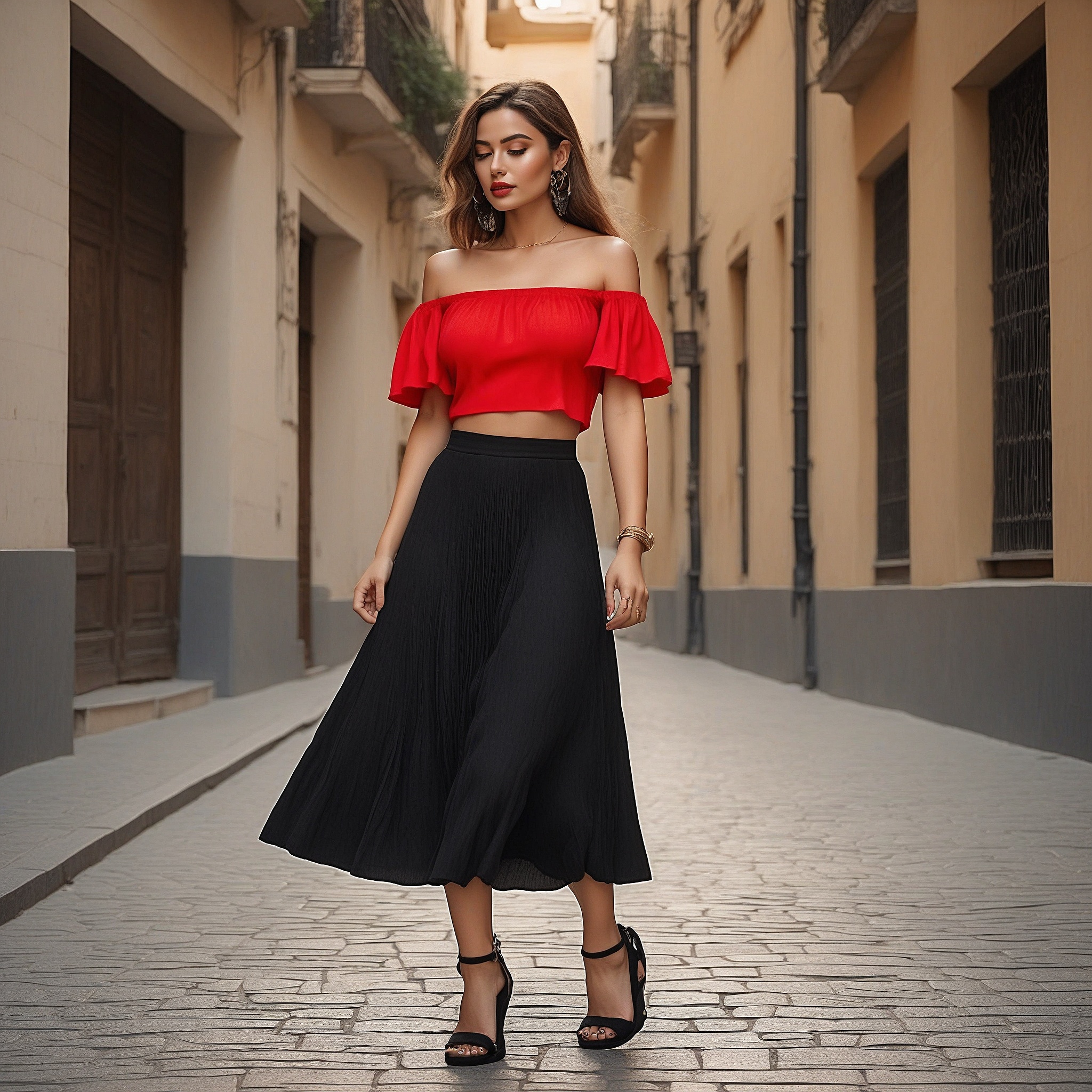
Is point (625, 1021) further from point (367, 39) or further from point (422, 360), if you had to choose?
point (367, 39)

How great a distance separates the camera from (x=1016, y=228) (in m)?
9.83

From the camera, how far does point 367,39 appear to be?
1528 cm

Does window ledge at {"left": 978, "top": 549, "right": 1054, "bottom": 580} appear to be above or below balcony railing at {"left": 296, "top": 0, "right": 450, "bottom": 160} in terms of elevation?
below

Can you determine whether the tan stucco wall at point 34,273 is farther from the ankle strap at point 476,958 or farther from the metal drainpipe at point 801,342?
the metal drainpipe at point 801,342

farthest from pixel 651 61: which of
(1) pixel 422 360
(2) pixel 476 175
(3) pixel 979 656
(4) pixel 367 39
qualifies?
(1) pixel 422 360

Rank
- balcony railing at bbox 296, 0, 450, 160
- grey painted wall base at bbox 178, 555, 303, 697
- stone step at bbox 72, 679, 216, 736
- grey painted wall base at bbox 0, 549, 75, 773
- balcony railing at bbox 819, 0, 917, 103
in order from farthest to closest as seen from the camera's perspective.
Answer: balcony railing at bbox 296, 0, 450, 160 < grey painted wall base at bbox 178, 555, 303, 697 < balcony railing at bbox 819, 0, 917, 103 < stone step at bbox 72, 679, 216, 736 < grey painted wall base at bbox 0, 549, 75, 773

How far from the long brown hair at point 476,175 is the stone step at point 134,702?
5.42m

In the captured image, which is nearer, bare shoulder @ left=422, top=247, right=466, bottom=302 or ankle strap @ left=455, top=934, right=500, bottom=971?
ankle strap @ left=455, top=934, right=500, bottom=971

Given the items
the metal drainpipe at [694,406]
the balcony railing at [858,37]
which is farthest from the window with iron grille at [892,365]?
the metal drainpipe at [694,406]

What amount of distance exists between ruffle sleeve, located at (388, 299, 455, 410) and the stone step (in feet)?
17.6

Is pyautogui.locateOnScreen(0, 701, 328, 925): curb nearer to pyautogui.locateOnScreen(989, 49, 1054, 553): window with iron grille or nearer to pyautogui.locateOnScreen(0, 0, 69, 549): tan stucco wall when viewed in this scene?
pyautogui.locateOnScreen(0, 0, 69, 549): tan stucco wall

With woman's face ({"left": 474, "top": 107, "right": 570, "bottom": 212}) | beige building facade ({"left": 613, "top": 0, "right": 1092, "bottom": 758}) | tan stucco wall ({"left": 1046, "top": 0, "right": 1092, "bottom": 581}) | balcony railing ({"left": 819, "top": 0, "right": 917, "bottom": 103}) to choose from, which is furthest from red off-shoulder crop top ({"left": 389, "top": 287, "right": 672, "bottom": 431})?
balcony railing ({"left": 819, "top": 0, "right": 917, "bottom": 103})

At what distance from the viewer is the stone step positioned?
381 inches

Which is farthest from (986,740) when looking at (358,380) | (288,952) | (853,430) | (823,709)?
(358,380)
